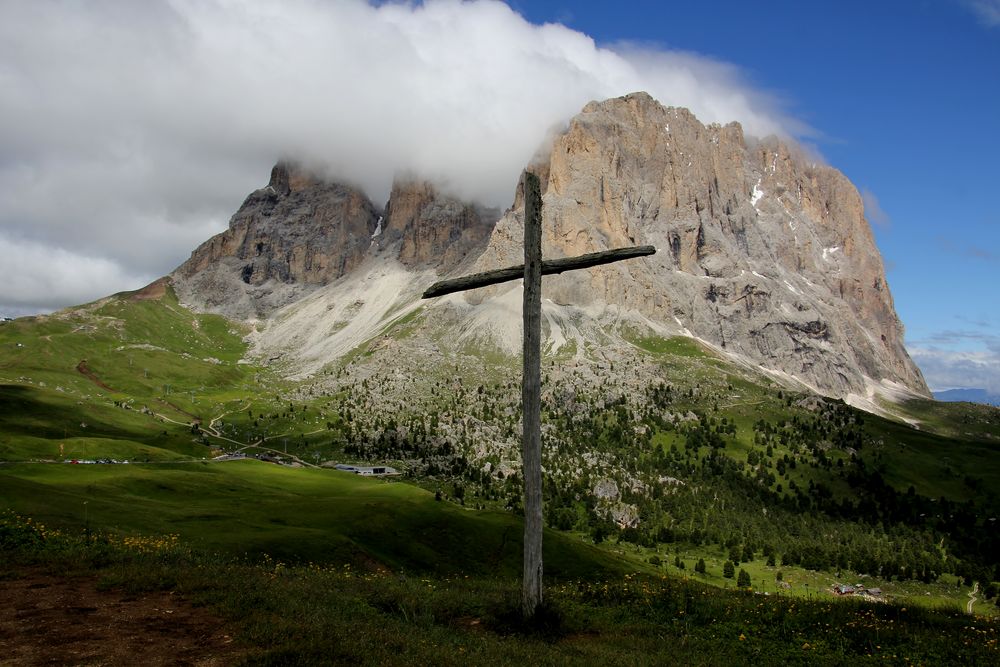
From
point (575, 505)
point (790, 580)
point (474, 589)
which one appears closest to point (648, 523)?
point (575, 505)

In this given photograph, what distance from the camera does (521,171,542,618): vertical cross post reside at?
1817 cm

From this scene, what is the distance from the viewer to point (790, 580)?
136 m

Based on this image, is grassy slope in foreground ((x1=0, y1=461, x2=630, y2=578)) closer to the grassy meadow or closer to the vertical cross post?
the grassy meadow

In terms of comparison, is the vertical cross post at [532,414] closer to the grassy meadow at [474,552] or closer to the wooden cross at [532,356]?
the wooden cross at [532,356]

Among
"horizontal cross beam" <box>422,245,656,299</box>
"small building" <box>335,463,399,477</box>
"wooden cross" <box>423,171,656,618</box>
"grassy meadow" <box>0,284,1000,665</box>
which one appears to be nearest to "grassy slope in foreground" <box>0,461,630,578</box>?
"grassy meadow" <box>0,284,1000,665</box>

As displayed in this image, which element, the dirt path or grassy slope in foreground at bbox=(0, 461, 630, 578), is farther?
grassy slope in foreground at bbox=(0, 461, 630, 578)

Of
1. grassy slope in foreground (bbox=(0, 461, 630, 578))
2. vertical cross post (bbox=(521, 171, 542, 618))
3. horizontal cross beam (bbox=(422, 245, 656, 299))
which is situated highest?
horizontal cross beam (bbox=(422, 245, 656, 299))

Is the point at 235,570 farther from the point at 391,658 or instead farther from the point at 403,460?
the point at 403,460

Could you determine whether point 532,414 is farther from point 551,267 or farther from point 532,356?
point 551,267

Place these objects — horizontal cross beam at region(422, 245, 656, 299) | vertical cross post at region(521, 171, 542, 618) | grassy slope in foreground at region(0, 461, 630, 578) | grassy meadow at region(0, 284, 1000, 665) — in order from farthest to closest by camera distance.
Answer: grassy slope in foreground at region(0, 461, 630, 578) < horizontal cross beam at region(422, 245, 656, 299) < vertical cross post at region(521, 171, 542, 618) < grassy meadow at region(0, 284, 1000, 665)

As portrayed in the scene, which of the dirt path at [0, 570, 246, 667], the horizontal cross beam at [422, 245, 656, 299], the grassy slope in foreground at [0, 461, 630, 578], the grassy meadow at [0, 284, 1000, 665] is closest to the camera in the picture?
the dirt path at [0, 570, 246, 667]

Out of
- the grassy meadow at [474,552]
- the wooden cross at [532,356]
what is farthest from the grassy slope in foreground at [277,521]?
the wooden cross at [532,356]

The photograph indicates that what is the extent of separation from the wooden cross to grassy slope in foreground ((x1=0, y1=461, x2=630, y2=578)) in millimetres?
32909

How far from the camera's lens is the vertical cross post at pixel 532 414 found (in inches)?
715
